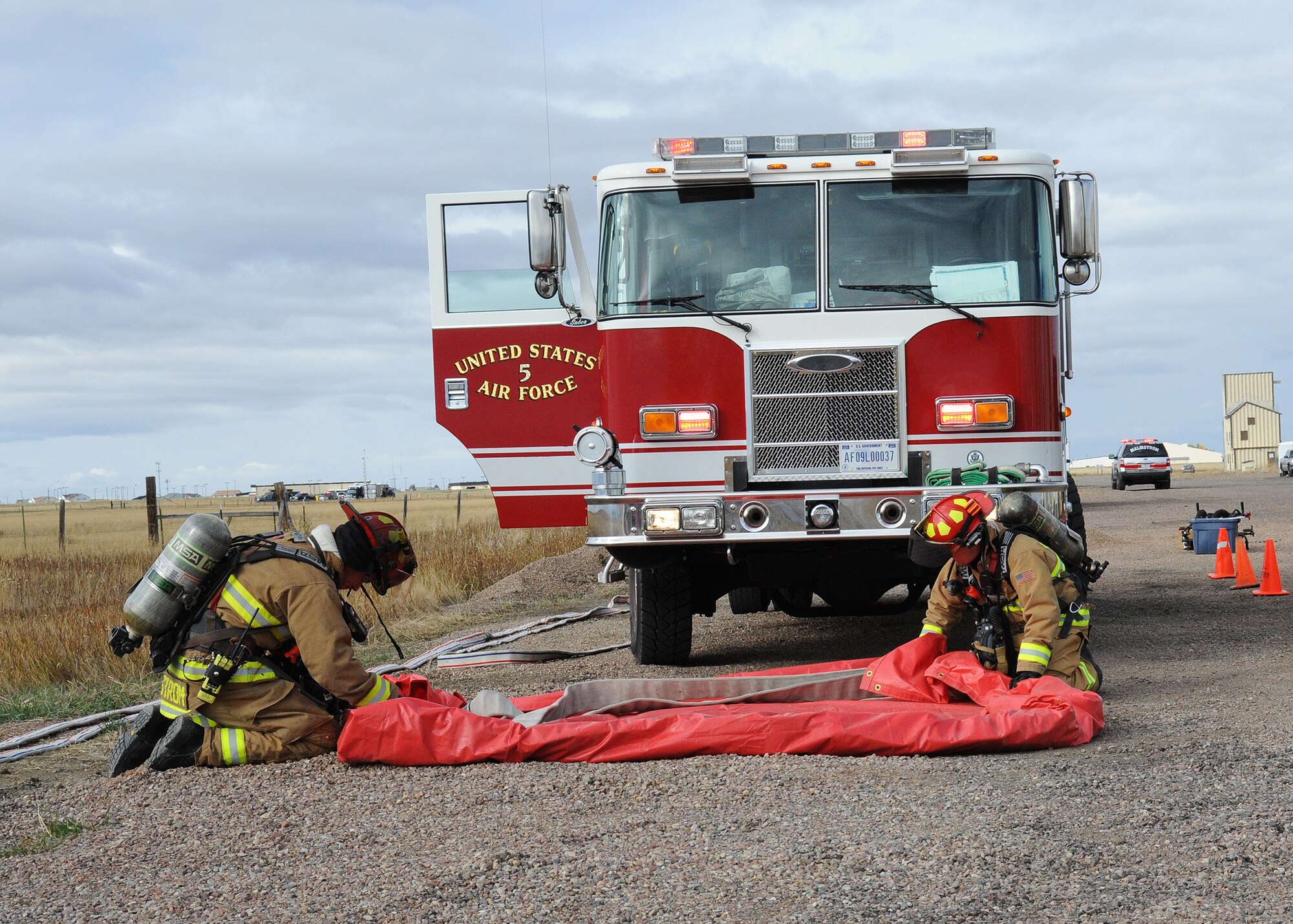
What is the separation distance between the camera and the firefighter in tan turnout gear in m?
4.82

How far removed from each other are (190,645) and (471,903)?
211cm

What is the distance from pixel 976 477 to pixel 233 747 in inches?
155

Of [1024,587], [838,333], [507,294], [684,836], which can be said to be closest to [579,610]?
[507,294]

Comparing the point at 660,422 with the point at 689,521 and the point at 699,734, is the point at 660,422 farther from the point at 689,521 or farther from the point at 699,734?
the point at 699,734

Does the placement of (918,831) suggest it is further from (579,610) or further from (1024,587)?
(579,610)

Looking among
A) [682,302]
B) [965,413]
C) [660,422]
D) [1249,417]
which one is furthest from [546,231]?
[1249,417]

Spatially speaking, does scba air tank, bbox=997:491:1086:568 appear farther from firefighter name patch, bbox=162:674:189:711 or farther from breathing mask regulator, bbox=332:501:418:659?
firefighter name patch, bbox=162:674:189:711

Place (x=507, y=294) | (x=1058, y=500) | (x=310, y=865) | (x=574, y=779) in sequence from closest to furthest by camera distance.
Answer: (x=310, y=865)
(x=574, y=779)
(x=1058, y=500)
(x=507, y=294)

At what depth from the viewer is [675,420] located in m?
7.12

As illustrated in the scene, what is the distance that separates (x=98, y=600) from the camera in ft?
46.0

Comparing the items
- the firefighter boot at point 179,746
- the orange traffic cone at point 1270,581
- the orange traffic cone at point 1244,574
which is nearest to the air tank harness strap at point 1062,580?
the firefighter boot at point 179,746

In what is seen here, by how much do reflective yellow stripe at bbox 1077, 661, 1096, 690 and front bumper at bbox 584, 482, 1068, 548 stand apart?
1.21 meters

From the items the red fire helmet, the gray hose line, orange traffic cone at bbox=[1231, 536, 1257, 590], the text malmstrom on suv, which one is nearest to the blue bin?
orange traffic cone at bbox=[1231, 536, 1257, 590]

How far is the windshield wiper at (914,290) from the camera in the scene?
708 centimetres
